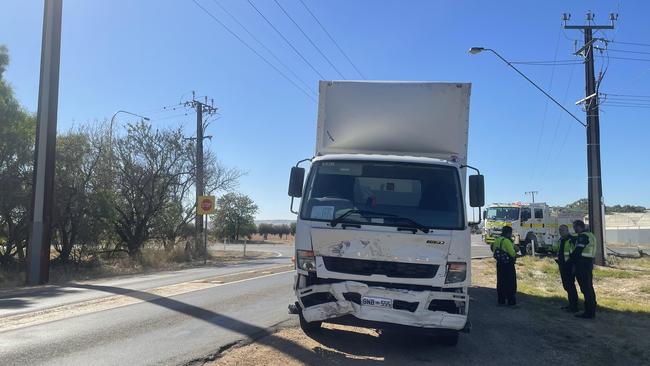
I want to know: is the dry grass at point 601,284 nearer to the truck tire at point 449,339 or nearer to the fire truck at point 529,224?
the truck tire at point 449,339

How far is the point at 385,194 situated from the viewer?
23.4ft

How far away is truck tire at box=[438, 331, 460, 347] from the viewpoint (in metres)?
6.93

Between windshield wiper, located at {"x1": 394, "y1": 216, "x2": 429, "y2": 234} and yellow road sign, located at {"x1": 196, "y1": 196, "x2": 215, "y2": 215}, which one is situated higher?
yellow road sign, located at {"x1": 196, "y1": 196, "x2": 215, "y2": 215}

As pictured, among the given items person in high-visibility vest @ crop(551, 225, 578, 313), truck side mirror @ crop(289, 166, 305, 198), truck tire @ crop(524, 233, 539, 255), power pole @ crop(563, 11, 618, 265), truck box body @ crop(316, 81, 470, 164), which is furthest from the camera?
truck tire @ crop(524, 233, 539, 255)

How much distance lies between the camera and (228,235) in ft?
246

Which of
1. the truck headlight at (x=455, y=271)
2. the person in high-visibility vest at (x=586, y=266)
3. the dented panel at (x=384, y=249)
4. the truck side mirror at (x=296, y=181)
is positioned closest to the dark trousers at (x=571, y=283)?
the person in high-visibility vest at (x=586, y=266)

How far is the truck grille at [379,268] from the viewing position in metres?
6.44

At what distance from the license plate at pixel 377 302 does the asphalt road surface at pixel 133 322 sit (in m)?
2.03

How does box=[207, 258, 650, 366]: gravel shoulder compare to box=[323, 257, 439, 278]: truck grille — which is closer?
box=[323, 257, 439, 278]: truck grille

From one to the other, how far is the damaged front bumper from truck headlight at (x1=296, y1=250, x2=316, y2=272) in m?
0.30

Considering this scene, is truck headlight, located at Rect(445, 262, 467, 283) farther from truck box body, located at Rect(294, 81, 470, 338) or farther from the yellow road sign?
the yellow road sign

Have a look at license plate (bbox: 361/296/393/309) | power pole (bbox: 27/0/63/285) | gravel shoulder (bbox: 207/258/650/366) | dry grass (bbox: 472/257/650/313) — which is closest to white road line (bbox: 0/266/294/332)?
gravel shoulder (bbox: 207/258/650/366)

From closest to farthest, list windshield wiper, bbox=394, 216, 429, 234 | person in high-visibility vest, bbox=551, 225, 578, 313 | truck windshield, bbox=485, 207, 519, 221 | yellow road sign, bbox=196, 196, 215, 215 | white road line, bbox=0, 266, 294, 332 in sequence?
windshield wiper, bbox=394, 216, 429, 234 < white road line, bbox=0, 266, 294, 332 < person in high-visibility vest, bbox=551, 225, 578, 313 < yellow road sign, bbox=196, 196, 215, 215 < truck windshield, bbox=485, 207, 519, 221

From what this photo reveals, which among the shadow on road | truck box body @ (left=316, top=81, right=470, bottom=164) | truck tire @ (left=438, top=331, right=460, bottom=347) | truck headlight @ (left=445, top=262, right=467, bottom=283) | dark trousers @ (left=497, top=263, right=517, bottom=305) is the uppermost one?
truck box body @ (left=316, top=81, right=470, bottom=164)
